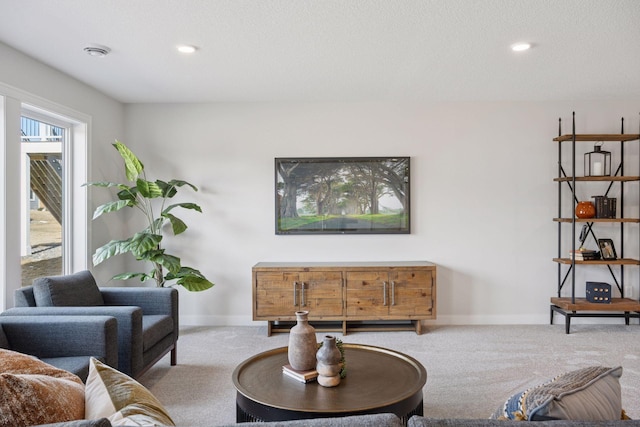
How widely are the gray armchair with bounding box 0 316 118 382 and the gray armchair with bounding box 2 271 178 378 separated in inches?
8.8

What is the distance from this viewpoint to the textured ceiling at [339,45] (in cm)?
250

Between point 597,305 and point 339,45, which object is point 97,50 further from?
point 597,305

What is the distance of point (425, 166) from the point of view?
4.75m

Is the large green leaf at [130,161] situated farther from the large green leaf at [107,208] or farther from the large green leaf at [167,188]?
the large green leaf at [107,208]

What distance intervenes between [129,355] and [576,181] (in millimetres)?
4570

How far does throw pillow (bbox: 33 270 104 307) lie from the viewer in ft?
9.37

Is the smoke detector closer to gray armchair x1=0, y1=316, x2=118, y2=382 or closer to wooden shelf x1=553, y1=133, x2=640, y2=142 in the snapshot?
gray armchair x1=0, y1=316, x2=118, y2=382

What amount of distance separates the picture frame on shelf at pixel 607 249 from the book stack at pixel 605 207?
0.95 feet

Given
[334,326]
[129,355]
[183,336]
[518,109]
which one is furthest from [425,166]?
[129,355]

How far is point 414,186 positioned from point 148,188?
2789mm

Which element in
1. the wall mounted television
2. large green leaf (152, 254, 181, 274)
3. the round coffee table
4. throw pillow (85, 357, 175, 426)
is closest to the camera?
throw pillow (85, 357, 175, 426)

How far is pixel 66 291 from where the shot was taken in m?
2.98

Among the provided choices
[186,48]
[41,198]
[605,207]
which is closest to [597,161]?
[605,207]

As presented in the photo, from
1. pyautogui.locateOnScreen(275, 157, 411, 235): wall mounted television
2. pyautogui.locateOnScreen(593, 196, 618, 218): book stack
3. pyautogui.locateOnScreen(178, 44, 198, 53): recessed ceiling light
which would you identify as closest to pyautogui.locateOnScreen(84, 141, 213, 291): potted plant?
pyautogui.locateOnScreen(275, 157, 411, 235): wall mounted television
